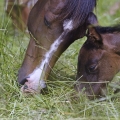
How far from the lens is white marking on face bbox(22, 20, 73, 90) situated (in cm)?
350

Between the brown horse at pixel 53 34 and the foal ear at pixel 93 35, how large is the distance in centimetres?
14

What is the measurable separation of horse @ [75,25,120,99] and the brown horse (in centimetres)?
13

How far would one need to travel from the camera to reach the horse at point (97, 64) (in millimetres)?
3455

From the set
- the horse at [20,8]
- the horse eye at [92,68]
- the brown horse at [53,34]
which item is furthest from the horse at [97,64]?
the horse at [20,8]

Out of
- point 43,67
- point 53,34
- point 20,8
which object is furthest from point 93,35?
point 20,8

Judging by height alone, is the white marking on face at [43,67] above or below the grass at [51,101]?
above

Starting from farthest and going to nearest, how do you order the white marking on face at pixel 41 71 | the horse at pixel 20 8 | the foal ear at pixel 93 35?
1. the horse at pixel 20 8
2. the white marking on face at pixel 41 71
3. the foal ear at pixel 93 35

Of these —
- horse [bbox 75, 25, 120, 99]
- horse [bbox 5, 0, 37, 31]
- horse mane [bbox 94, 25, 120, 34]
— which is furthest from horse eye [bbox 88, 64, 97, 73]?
horse [bbox 5, 0, 37, 31]

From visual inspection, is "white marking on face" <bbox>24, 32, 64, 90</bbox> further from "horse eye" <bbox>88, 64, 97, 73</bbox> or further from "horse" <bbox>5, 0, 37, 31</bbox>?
"horse" <bbox>5, 0, 37, 31</bbox>

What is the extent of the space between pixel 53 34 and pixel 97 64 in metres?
0.41

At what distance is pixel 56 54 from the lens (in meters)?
3.57

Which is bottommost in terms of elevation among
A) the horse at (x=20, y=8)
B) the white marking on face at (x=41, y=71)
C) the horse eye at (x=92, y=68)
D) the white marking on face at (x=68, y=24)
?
the horse at (x=20, y=8)

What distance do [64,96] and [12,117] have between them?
1.58ft

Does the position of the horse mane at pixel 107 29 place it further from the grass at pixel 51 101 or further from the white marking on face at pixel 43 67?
the grass at pixel 51 101
